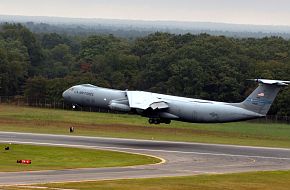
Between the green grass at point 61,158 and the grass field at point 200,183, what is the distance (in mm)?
9214

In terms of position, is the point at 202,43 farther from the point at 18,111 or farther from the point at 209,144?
the point at 209,144

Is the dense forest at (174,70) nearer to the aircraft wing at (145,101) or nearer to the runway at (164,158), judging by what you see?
the aircraft wing at (145,101)

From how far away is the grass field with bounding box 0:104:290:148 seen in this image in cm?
8350

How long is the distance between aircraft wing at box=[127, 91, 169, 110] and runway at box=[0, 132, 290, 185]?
3.47 m

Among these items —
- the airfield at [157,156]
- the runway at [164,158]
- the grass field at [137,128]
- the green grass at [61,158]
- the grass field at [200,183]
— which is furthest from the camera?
the grass field at [137,128]

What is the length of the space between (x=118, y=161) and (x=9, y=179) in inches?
617

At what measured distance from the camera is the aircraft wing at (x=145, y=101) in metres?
78.5

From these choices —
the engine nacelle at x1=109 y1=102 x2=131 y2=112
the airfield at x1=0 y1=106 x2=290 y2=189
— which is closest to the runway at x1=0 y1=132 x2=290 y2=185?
the airfield at x1=0 y1=106 x2=290 y2=189

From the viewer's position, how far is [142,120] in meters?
102

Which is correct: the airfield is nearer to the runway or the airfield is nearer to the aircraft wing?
the runway

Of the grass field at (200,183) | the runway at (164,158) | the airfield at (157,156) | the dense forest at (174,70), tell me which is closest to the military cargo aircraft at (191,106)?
the airfield at (157,156)

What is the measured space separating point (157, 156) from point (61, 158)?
27.1 feet

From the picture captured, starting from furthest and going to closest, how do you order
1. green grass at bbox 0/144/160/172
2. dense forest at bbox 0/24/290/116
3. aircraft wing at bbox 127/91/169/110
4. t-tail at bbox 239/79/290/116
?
1. dense forest at bbox 0/24/290/116
2. aircraft wing at bbox 127/91/169/110
3. t-tail at bbox 239/79/290/116
4. green grass at bbox 0/144/160/172

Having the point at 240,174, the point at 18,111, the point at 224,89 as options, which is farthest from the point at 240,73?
the point at 240,174
